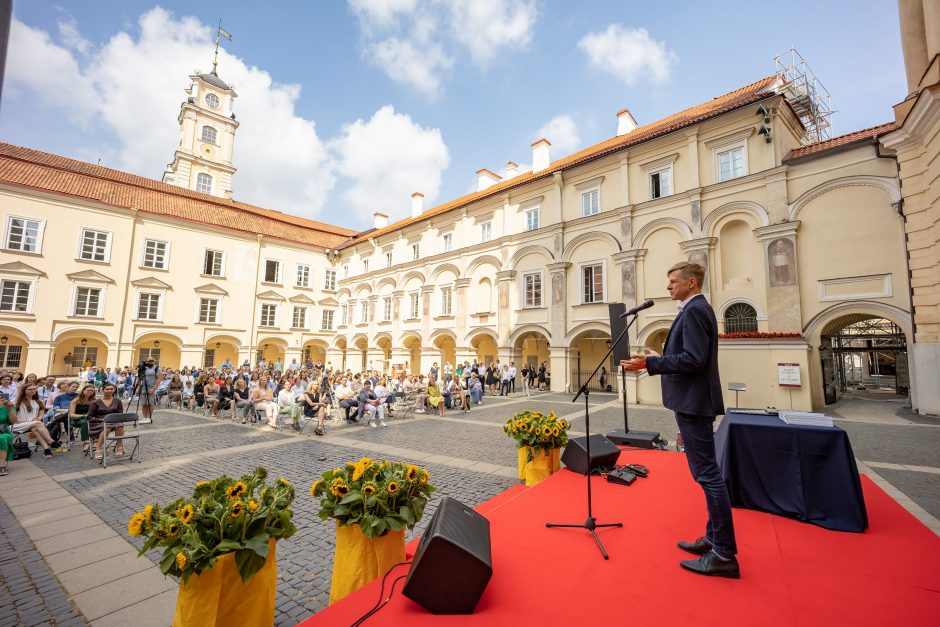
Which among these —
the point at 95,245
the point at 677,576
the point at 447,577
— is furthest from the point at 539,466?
the point at 95,245

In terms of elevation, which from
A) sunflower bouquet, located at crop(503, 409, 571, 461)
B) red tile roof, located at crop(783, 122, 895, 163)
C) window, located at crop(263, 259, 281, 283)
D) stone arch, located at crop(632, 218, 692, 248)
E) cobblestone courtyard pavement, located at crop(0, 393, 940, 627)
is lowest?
cobblestone courtyard pavement, located at crop(0, 393, 940, 627)

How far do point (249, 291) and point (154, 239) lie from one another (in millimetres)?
6514

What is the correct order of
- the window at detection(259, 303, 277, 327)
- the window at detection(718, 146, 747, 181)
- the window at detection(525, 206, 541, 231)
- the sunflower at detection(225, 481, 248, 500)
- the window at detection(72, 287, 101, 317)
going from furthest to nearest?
the window at detection(259, 303, 277, 327) → the window at detection(72, 287, 101, 317) → the window at detection(525, 206, 541, 231) → the window at detection(718, 146, 747, 181) → the sunflower at detection(225, 481, 248, 500)

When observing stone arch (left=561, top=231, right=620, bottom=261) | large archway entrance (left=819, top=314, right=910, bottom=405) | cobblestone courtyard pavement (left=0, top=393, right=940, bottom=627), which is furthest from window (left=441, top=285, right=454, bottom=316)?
large archway entrance (left=819, top=314, right=910, bottom=405)

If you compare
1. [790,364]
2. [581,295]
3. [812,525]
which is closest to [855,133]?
[790,364]

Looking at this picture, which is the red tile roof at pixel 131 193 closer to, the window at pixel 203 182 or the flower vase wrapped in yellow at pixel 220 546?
the window at pixel 203 182

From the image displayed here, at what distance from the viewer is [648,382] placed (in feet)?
50.7

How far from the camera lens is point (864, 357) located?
97.7 ft

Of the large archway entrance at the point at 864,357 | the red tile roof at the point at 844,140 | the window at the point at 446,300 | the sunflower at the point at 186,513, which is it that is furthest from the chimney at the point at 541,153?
the sunflower at the point at 186,513

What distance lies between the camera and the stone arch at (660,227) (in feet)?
53.1

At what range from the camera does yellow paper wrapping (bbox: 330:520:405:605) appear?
Answer: 2.76 m

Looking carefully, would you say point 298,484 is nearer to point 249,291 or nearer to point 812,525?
point 812,525

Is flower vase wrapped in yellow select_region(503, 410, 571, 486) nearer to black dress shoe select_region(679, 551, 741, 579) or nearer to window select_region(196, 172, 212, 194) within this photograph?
black dress shoe select_region(679, 551, 741, 579)

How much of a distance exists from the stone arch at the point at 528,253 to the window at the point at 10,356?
28161 millimetres
